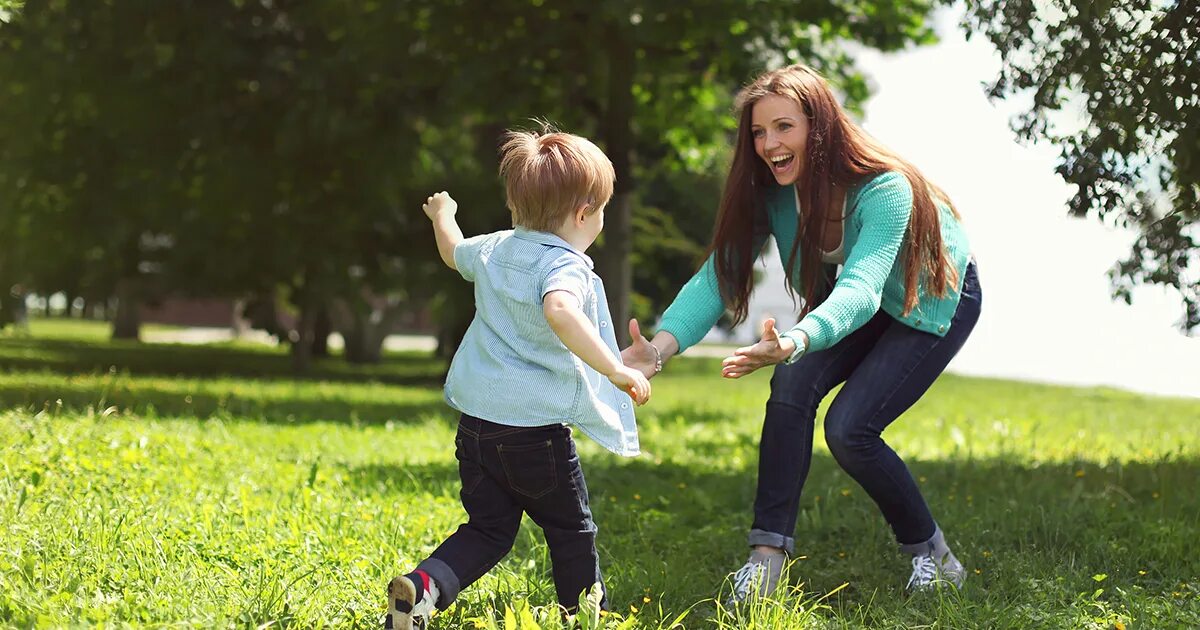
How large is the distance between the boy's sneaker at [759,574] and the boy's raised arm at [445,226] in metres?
1.40

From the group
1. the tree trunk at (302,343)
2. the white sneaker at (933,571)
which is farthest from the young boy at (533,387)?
the tree trunk at (302,343)

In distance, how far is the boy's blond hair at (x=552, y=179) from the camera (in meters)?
3.36

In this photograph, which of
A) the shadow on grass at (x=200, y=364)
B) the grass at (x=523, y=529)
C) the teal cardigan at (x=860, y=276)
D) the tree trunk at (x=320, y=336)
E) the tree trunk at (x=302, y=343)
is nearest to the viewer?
the grass at (x=523, y=529)

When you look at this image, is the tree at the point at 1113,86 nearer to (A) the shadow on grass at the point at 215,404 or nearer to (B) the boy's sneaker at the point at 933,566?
(B) the boy's sneaker at the point at 933,566

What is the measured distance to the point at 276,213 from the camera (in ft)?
49.9

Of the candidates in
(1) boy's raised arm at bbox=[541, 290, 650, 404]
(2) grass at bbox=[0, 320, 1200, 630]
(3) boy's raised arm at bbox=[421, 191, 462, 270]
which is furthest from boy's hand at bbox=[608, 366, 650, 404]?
(3) boy's raised arm at bbox=[421, 191, 462, 270]

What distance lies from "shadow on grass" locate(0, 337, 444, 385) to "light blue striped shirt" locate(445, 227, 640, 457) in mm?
11803

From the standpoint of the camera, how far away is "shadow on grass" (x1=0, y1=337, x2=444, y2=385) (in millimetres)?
16230

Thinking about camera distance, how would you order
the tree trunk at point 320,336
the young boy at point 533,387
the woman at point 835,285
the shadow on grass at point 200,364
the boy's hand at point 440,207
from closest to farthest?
the young boy at point 533,387
the boy's hand at point 440,207
the woman at point 835,285
the shadow on grass at point 200,364
the tree trunk at point 320,336

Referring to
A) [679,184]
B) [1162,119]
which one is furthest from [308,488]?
[679,184]

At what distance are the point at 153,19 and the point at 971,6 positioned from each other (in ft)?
32.8

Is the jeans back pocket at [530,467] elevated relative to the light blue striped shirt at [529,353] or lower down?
lower down

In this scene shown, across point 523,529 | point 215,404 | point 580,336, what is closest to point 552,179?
point 580,336

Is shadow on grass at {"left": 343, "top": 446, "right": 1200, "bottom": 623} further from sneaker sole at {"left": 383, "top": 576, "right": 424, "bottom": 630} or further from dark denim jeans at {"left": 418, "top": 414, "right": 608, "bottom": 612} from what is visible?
sneaker sole at {"left": 383, "top": 576, "right": 424, "bottom": 630}
